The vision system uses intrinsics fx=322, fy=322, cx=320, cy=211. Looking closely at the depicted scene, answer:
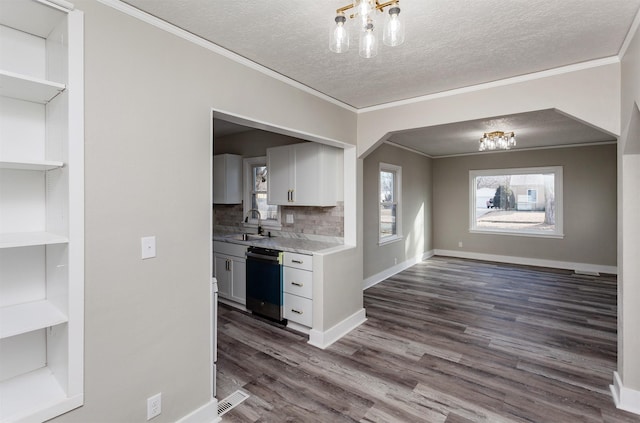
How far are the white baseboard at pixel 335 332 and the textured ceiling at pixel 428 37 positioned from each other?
241cm

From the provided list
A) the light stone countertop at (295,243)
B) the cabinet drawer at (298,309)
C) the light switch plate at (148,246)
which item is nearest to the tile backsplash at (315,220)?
the light stone countertop at (295,243)

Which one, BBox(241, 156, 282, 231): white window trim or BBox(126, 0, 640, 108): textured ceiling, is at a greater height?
BBox(126, 0, 640, 108): textured ceiling

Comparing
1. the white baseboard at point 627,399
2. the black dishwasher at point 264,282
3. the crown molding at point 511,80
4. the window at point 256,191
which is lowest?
the white baseboard at point 627,399

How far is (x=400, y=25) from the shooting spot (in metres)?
1.39

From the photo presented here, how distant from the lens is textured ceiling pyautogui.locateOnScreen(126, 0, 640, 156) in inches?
68.5

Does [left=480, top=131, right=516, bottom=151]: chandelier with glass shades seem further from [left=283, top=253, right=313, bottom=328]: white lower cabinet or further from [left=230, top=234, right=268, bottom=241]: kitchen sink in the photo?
[left=230, top=234, right=268, bottom=241]: kitchen sink

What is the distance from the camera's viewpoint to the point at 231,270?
4.26m

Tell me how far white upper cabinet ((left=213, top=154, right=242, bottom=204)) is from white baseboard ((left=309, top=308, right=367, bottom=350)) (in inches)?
101

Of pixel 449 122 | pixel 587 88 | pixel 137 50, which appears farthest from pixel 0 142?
pixel 587 88

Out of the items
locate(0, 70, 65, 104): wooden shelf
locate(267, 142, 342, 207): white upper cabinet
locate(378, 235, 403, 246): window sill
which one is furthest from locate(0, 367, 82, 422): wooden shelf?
locate(378, 235, 403, 246): window sill

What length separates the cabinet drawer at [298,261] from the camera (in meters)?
3.36

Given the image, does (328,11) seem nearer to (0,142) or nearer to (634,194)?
(0,142)

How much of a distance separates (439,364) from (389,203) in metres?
3.53

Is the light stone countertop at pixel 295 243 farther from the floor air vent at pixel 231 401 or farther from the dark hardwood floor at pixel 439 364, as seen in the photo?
the floor air vent at pixel 231 401
